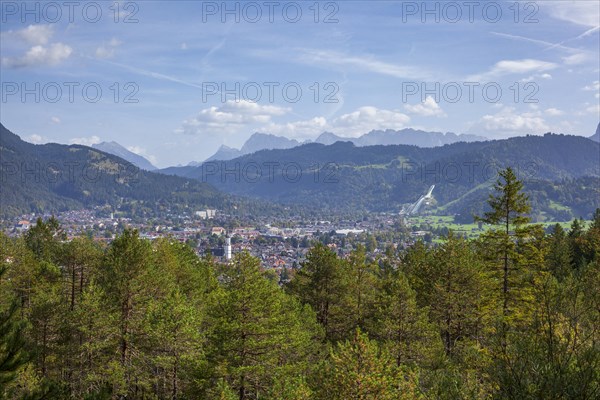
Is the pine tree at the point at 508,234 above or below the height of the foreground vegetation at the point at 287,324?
above

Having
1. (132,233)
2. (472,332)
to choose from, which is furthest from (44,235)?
(472,332)

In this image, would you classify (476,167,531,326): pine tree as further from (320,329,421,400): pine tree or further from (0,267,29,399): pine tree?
(0,267,29,399): pine tree

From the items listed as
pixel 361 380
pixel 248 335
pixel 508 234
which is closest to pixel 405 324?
pixel 508 234

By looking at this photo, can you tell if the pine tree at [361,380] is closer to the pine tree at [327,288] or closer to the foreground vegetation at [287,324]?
the foreground vegetation at [287,324]

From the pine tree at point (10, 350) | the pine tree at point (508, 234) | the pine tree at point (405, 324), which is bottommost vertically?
the pine tree at point (405, 324)

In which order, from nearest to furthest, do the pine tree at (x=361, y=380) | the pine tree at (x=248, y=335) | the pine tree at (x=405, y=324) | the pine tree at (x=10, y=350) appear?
the pine tree at (x=10, y=350) → the pine tree at (x=361, y=380) → the pine tree at (x=248, y=335) → the pine tree at (x=405, y=324)

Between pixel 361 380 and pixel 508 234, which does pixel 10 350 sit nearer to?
pixel 361 380

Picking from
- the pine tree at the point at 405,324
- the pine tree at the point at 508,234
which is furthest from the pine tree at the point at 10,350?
the pine tree at the point at 508,234

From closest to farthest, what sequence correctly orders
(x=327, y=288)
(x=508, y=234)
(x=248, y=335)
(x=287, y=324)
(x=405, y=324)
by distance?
1. (x=248, y=335)
2. (x=287, y=324)
3. (x=405, y=324)
4. (x=508, y=234)
5. (x=327, y=288)
